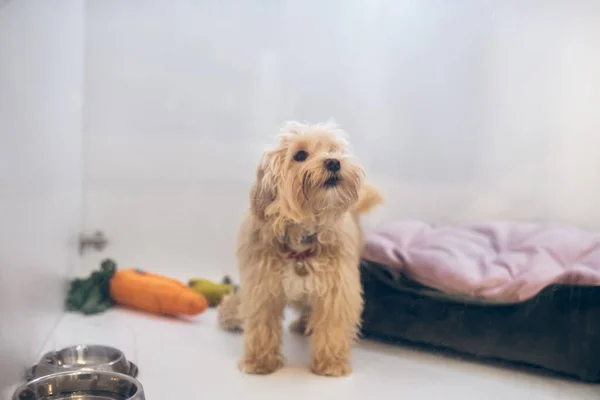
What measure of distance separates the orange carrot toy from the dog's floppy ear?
1.94 ft

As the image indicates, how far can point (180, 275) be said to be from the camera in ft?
7.97

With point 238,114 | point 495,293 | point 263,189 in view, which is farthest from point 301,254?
point 238,114

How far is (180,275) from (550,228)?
1.32 metres

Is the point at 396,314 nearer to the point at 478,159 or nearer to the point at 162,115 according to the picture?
the point at 478,159

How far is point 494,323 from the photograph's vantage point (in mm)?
1704

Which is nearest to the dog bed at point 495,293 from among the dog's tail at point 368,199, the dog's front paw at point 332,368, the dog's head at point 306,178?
the dog's tail at point 368,199

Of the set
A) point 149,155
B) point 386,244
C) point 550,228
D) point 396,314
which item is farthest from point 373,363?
point 149,155

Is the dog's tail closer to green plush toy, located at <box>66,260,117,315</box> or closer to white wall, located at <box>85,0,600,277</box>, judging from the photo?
white wall, located at <box>85,0,600,277</box>

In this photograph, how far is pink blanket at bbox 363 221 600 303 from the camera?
166 centimetres

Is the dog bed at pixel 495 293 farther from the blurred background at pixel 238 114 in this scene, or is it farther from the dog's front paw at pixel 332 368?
the dog's front paw at pixel 332 368

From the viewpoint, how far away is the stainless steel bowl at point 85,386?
1350mm

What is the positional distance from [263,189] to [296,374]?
0.48 m

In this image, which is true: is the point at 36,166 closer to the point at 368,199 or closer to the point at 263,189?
the point at 263,189

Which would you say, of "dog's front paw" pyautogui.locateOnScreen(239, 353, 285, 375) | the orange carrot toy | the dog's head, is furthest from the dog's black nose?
the orange carrot toy
